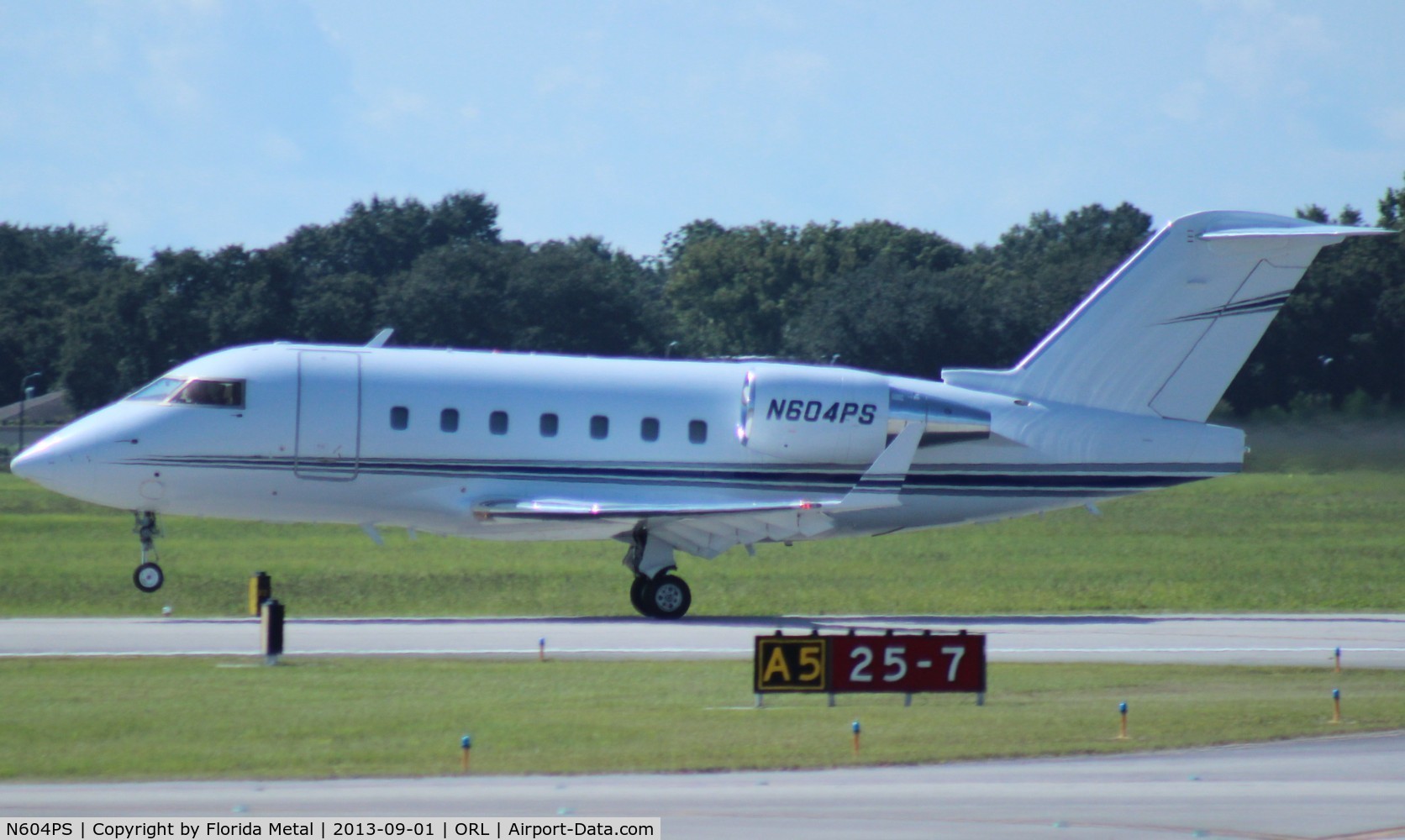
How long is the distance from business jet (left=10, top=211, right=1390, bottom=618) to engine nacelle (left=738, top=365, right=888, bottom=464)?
3 centimetres

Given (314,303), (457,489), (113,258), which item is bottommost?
(457,489)

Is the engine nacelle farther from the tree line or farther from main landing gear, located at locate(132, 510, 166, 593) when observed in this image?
the tree line

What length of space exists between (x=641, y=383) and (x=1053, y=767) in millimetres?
14877

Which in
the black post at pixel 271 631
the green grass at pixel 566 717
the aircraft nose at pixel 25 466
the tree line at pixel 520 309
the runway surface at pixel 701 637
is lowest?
the runway surface at pixel 701 637

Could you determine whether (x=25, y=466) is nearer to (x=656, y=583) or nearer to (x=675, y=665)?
(x=656, y=583)

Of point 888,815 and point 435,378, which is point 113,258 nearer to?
point 435,378

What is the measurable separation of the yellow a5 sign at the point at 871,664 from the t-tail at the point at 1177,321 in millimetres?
11912

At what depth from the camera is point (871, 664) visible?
17547mm

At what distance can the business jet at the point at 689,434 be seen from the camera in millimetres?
26703

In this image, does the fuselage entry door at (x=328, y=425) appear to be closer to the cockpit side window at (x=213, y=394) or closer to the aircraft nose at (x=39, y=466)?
the cockpit side window at (x=213, y=394)

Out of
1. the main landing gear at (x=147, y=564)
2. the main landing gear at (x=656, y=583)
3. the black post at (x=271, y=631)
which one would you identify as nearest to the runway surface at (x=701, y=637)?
the main landing gear at (x=656, y=583)

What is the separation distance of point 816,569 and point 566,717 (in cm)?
2015

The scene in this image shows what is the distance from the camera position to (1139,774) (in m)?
14.1

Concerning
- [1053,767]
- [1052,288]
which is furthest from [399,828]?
[1052,288]
